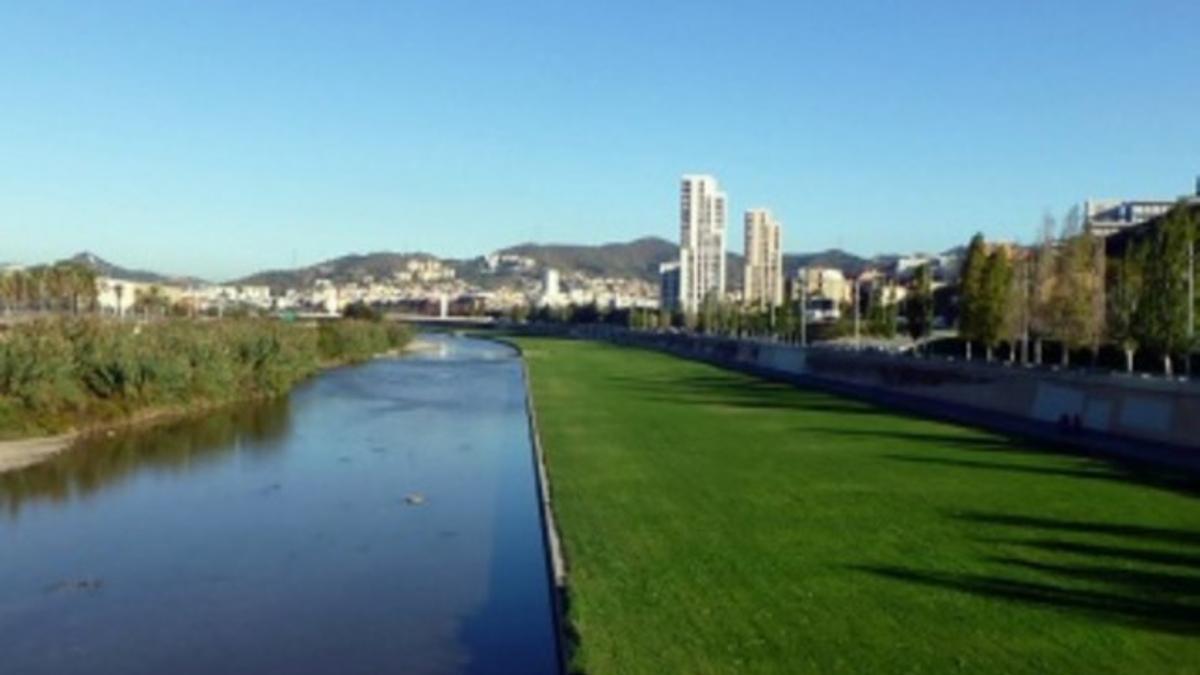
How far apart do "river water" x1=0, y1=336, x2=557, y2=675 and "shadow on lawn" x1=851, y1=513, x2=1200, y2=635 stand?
528cm

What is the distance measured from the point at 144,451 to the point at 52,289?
87848mm

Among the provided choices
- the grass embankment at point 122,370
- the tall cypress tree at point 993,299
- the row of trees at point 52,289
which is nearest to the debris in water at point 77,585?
the grass embankment at point 122,370

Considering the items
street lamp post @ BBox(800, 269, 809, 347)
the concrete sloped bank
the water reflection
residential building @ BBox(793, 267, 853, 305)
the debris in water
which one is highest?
residential building @ BBox(793, 267, 853, 305)

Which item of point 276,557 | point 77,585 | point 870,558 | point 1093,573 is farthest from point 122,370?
point 1093,573

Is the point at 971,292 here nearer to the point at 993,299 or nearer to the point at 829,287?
the point at 993,299

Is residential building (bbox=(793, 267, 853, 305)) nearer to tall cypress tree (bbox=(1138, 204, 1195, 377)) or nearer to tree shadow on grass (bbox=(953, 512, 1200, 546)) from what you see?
tall cypress tree (bbox=(1138, 204, 1195, 377))

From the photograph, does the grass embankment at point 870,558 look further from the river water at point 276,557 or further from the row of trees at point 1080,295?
the row of trees at point 1080,295

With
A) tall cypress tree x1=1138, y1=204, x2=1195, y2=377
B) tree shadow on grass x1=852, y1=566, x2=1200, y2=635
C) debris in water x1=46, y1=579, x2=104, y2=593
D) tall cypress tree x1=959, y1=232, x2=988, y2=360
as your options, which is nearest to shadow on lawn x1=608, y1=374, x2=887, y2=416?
tall cypress tree x1=959, y1=232, x2=988, y2=360

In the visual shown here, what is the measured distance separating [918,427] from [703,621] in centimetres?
2555

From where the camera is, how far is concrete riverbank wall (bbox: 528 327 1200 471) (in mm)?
29203

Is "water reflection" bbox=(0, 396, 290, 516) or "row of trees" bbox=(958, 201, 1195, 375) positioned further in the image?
"row of trees" bbox=(958, 201, 1195, 375)

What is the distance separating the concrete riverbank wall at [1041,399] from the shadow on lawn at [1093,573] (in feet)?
28.9

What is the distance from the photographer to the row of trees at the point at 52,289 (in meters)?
113

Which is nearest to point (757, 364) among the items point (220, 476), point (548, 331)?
point (220, 476)
